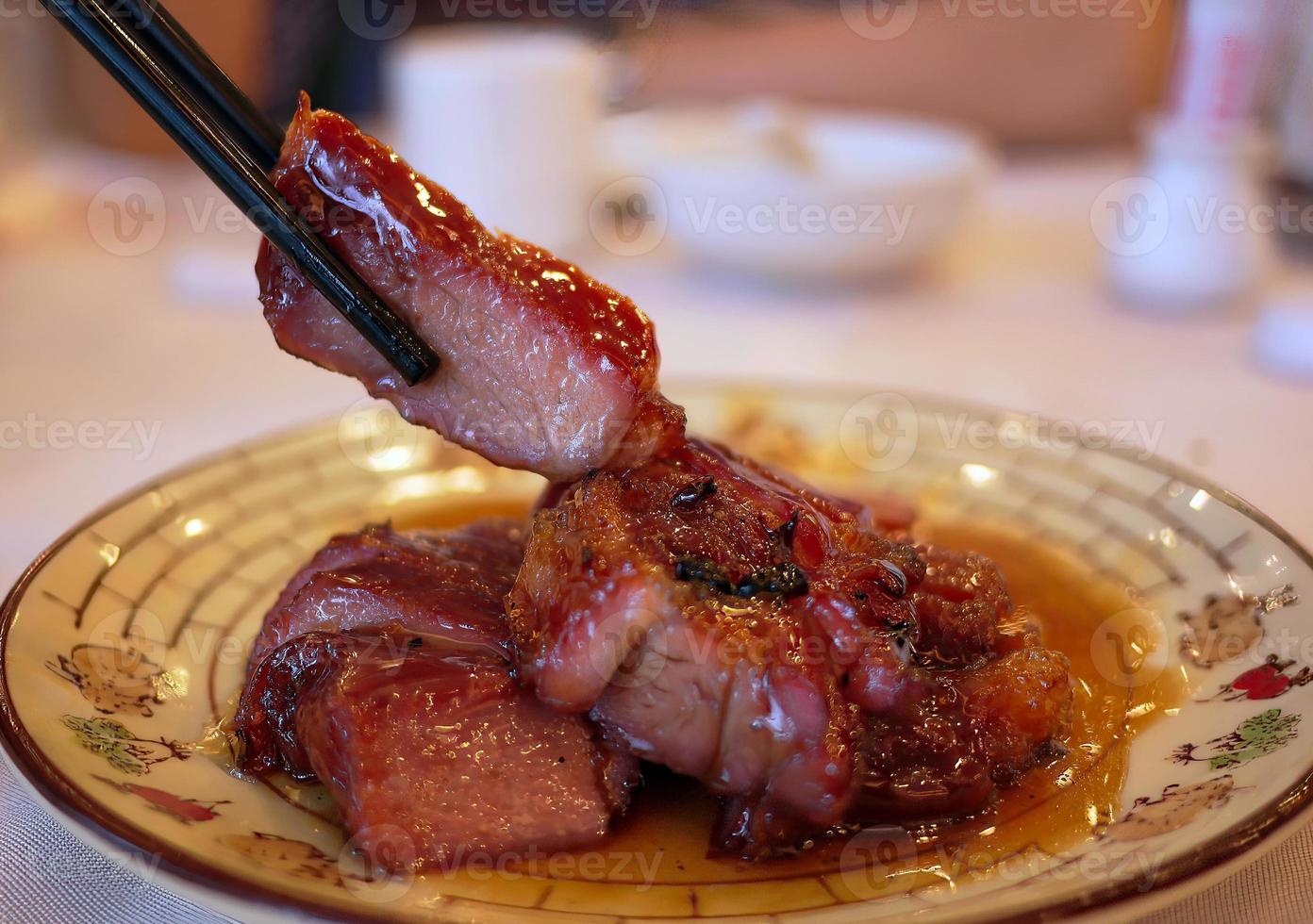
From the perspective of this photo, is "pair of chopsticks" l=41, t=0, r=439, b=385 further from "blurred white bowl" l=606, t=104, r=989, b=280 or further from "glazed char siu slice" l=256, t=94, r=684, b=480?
"blurred white bowl" l=606, t=104, r=989, b=280

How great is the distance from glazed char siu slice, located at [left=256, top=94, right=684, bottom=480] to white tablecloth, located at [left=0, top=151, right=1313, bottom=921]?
3.75ft

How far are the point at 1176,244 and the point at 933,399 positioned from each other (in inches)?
→ 67.9

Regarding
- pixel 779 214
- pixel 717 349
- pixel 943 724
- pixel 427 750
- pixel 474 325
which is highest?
pixel 779 214

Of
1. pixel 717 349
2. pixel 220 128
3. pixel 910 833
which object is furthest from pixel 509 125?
pixel 910 833

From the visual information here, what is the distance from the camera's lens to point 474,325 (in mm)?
1890

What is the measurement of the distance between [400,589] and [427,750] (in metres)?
0.34

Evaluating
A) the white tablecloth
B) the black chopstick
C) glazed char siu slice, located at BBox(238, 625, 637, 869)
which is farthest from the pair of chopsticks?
the white tablecloth

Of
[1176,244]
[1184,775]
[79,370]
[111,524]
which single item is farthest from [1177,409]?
[79,370]

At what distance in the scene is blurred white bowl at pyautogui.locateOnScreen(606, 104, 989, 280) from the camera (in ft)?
13.6

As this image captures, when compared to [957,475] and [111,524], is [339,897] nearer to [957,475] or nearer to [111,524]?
[111,524]

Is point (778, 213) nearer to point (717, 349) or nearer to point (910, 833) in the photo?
point (717, 349)

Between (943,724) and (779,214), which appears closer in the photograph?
(943,724)

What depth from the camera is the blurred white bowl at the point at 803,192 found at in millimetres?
4141

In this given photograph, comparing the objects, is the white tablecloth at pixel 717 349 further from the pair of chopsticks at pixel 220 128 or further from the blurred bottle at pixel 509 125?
the pair of chopsticks at pixel 220 128
